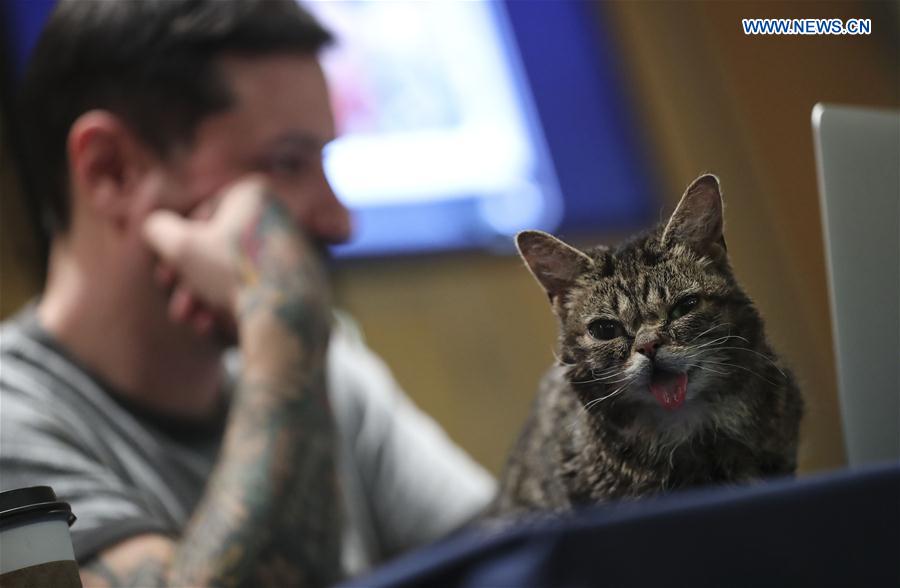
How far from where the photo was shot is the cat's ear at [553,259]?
1.69 feet

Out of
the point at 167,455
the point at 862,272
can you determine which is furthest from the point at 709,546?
the point at 167,455

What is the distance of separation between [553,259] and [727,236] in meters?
0.11

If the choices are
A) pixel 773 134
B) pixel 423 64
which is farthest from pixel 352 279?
pixel 773 134

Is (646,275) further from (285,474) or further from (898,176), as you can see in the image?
(285,474)

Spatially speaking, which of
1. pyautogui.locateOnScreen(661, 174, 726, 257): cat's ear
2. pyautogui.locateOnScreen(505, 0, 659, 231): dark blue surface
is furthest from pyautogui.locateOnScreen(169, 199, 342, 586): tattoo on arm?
pyautogui.locateOnScreen(505, 0, 659, 231): dark blue surface

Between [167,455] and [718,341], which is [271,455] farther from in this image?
[718,341]

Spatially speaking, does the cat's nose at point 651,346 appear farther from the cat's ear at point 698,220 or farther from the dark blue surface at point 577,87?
the dark blue surface at point 577,87

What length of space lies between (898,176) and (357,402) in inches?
38.6

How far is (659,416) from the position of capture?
503 millimetres

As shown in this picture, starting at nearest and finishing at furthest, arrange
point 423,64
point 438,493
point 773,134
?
point 773,134, point 438,493, point 423,64

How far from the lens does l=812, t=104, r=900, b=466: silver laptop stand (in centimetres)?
Result: 63

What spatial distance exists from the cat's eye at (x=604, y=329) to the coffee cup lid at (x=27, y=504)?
1.28 ft

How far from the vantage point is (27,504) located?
56cm
